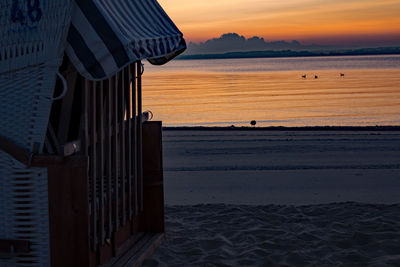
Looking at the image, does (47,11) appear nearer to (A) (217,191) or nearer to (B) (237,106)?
(A) (217,191)

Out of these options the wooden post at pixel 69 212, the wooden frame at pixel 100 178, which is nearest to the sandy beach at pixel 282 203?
the wooden frame at pixel 100 178

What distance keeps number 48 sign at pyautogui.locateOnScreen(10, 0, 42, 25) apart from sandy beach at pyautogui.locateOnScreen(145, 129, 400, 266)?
258cm

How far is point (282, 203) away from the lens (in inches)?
294

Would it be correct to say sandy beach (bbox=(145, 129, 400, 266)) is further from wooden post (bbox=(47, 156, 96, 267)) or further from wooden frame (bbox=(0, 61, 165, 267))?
wooden post (bbox=(47, 156, 96, 267))

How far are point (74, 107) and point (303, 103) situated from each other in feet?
83.8

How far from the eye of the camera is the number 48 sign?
391 centimetres

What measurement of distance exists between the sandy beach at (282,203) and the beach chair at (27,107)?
4.99 feet

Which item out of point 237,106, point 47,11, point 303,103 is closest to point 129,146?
point 47,11

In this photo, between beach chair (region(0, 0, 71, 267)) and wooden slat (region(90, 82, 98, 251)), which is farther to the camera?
wooden slat (region(90, 82, 98, 251))

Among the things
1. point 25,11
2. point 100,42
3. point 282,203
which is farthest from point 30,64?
point 282,203

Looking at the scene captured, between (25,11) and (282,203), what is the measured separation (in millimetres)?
4724

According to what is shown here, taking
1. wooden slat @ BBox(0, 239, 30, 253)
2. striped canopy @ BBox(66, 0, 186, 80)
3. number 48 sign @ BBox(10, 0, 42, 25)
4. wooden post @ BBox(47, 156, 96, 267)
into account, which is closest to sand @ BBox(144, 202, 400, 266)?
wooden post @ BBox(47, 156, 96, 267)

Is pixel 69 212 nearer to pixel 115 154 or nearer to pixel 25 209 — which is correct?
pixel 25 209

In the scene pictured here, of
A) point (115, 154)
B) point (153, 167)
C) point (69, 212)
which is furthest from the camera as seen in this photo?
point (153, 167)
